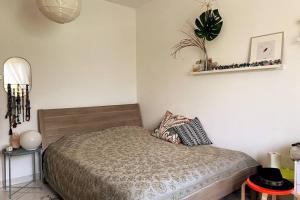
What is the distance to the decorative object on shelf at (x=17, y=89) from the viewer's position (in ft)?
9.05

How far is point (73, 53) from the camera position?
3.24 metres

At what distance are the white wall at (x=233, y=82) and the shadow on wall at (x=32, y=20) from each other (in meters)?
1.52

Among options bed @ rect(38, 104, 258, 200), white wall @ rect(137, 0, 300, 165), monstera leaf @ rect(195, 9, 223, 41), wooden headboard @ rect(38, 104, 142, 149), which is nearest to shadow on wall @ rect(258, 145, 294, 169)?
white wall @ rect(137, 0, 300, 165)

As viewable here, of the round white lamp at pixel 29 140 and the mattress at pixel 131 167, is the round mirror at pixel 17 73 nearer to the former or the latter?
the round white lamp at pixel 29 140

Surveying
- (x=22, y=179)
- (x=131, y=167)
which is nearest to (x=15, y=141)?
(x=22, y=179)

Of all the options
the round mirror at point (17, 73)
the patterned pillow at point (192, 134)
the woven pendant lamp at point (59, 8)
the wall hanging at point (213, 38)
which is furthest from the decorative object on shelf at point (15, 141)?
the wall hanging at point (213, 38)

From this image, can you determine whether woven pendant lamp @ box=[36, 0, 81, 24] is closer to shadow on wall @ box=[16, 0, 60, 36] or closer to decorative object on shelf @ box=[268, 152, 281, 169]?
shadow on wall @ box=[16, 0, 60, 36]

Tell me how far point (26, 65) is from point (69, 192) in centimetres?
169

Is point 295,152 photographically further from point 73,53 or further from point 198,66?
point 73,53

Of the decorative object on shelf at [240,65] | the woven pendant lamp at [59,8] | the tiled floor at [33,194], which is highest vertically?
the woven pendant lamp at [59,8]

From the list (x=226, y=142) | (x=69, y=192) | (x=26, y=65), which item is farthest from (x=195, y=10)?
(x=69, y=192)

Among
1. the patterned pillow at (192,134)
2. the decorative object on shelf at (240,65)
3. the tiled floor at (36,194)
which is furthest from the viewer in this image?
the patterned pillow at (192,134)

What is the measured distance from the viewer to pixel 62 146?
2.70 m

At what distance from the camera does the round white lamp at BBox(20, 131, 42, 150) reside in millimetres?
2594
